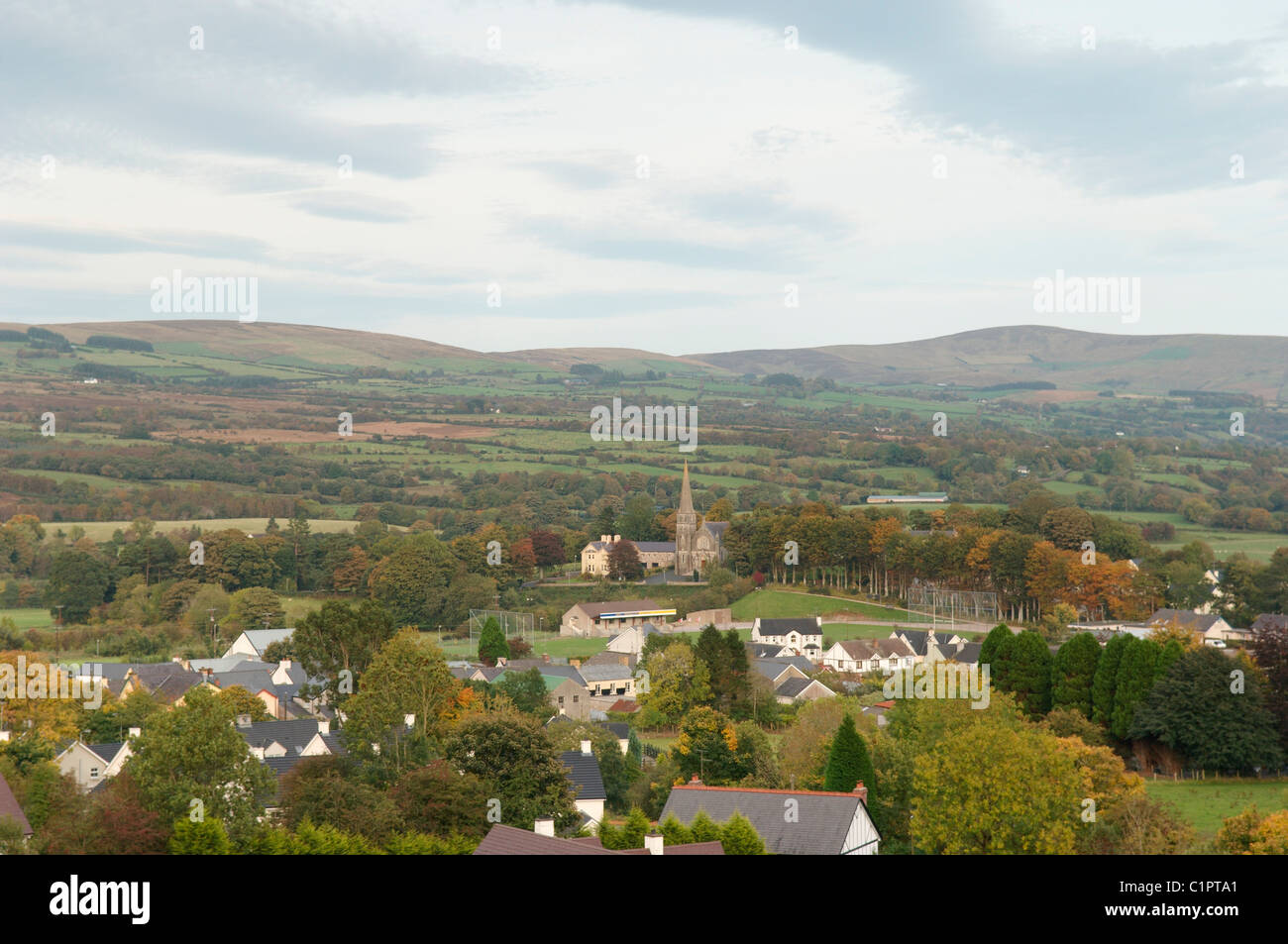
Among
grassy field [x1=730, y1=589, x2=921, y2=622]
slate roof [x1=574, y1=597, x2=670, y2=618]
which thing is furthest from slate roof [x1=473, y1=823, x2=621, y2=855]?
slate roof [x1=574, y1=597, x2=670, y2=618]

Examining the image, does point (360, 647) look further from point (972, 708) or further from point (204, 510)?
point (204, 510)

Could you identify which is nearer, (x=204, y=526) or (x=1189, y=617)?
(x=1189, y=617)

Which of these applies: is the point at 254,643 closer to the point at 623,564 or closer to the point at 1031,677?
the point at 623,564

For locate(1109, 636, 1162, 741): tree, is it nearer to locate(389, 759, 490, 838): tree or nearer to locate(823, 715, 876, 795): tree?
locate(823, 715, 876, 795): tree

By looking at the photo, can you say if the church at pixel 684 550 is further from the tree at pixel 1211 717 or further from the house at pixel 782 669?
the tree at pixel 1211 717

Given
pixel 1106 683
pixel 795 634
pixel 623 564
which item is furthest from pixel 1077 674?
pixel 623 564
